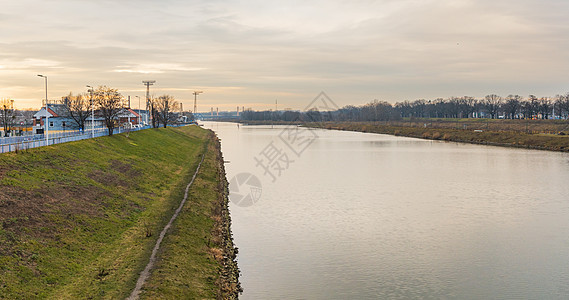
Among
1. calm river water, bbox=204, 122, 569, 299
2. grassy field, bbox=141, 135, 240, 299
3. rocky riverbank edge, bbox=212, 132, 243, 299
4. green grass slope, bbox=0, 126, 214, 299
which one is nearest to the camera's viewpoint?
green grass slope, bbox=0, 126, 214, 299

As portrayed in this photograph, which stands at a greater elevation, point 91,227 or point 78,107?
point 78,107

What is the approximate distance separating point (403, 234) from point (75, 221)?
19.3 metres

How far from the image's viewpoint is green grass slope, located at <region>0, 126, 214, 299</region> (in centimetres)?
1734

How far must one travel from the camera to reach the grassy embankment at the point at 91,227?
57.6 feet

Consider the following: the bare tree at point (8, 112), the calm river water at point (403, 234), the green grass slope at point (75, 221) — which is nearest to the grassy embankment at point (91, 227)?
the green grass slope at point (75, 221)

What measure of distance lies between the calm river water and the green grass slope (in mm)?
5569

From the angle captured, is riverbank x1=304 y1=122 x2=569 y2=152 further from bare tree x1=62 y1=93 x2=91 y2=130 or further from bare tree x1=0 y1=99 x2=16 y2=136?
bare tree x1=0 y1=99 x2=16 y2=136

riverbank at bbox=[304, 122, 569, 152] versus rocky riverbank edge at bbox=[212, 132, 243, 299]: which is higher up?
riverbank at bbox=[304, 122, 569, 152]

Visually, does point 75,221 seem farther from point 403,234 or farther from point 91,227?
point 403,234

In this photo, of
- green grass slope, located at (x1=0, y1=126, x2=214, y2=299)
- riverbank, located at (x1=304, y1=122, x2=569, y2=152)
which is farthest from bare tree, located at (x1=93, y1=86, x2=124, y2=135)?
riverbank, located at (x1=304, y1=122, x2=569, y2=152)

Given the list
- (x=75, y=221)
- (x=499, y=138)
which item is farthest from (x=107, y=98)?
(x=499, y=138)

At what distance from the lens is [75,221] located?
79.2ft

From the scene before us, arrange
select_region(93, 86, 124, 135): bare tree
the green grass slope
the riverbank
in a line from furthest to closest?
the riverbank
select_region(93, 86, 124, 135): bare tree
the green grass slope

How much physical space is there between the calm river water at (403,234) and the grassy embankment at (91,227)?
9.13 ft
